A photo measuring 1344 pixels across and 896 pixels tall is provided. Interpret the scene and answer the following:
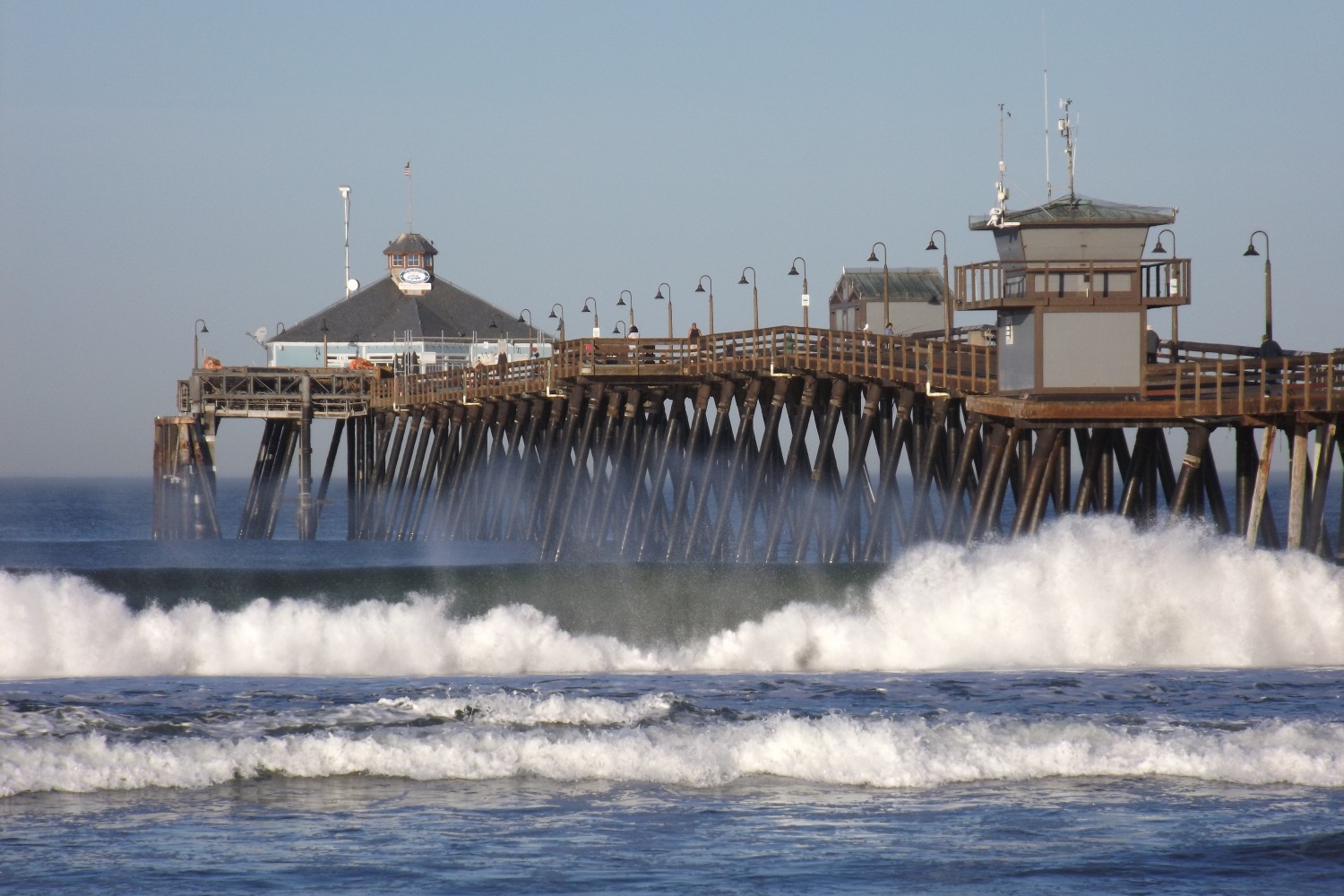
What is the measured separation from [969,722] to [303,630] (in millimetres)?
11603

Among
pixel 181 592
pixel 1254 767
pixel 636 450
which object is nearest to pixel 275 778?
pixel 1254 767

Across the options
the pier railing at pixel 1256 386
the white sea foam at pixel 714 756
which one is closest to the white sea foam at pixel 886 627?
the pier railing at pixel 1256 386

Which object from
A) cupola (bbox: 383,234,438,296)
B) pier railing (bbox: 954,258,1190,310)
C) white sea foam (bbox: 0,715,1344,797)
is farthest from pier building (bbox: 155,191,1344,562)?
cupola (bbox: 383,234,438,296)

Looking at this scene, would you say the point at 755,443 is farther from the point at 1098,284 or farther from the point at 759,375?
the point at 1098,284

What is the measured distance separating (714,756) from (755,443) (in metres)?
26.5

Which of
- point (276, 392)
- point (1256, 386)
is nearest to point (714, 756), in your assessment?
point (1256, 386)

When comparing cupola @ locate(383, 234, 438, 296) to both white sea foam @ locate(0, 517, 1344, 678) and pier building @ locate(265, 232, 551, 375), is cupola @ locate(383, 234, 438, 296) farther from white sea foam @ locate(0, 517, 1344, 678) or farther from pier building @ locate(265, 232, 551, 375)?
white sea foam @ locate(0, 517, 1344, 678)

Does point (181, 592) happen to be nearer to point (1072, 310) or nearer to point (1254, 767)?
point (1072, 310)

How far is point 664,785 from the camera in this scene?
55.8 ft

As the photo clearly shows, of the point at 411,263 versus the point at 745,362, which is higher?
the point at 411,263

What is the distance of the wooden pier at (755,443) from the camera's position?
28.5 metres

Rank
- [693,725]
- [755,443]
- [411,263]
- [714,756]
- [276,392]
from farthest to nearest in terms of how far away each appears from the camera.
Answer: [411,263]
[276,392]
[755,443]
[693,725]
[714,756]

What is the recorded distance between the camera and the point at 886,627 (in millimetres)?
27266

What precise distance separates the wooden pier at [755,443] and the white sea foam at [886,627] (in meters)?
1.21
